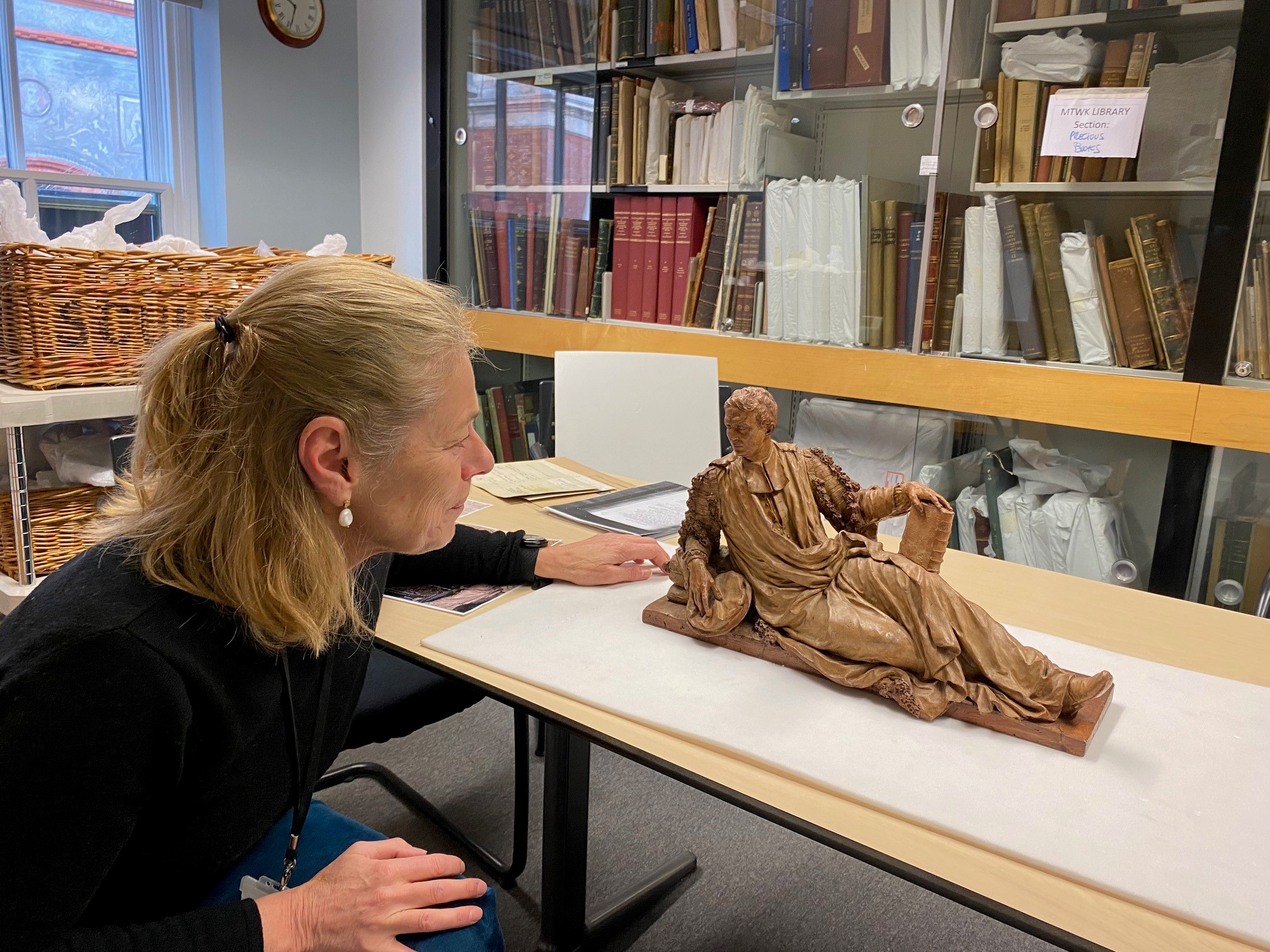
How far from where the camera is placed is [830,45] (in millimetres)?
2699

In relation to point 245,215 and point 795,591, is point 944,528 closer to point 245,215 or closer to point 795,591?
point 795,591

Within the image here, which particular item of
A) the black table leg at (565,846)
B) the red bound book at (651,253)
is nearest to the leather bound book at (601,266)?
the red bound book at (651,253)

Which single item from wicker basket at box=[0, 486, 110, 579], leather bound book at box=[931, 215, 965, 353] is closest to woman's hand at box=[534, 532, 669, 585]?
wicker basket at box=[0, 486, 110, 579]

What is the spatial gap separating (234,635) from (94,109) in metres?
3.46

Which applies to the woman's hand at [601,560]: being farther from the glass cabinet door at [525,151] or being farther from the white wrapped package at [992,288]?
the glass cabinet door at [525,151]

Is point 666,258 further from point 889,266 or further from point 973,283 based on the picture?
point 973,283

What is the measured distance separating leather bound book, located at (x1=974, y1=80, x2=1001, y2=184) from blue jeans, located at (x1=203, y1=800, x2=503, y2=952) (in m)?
2.22

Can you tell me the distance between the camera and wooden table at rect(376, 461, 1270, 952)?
0.75 m

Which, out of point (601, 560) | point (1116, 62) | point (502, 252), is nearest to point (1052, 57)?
point (1116, 62)

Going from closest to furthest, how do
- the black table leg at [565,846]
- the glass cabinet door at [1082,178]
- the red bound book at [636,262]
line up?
the black table leg at [565,846] < the glass cabinet door at [1082,178] < the red bound book at [636,262]

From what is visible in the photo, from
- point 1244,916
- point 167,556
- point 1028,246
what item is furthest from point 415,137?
point 1244,916

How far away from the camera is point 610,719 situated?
1037mm

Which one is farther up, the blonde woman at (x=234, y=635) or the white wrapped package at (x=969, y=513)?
the blonde woman at (x=234, y=635)

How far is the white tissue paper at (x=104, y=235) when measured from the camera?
6.32 feet
